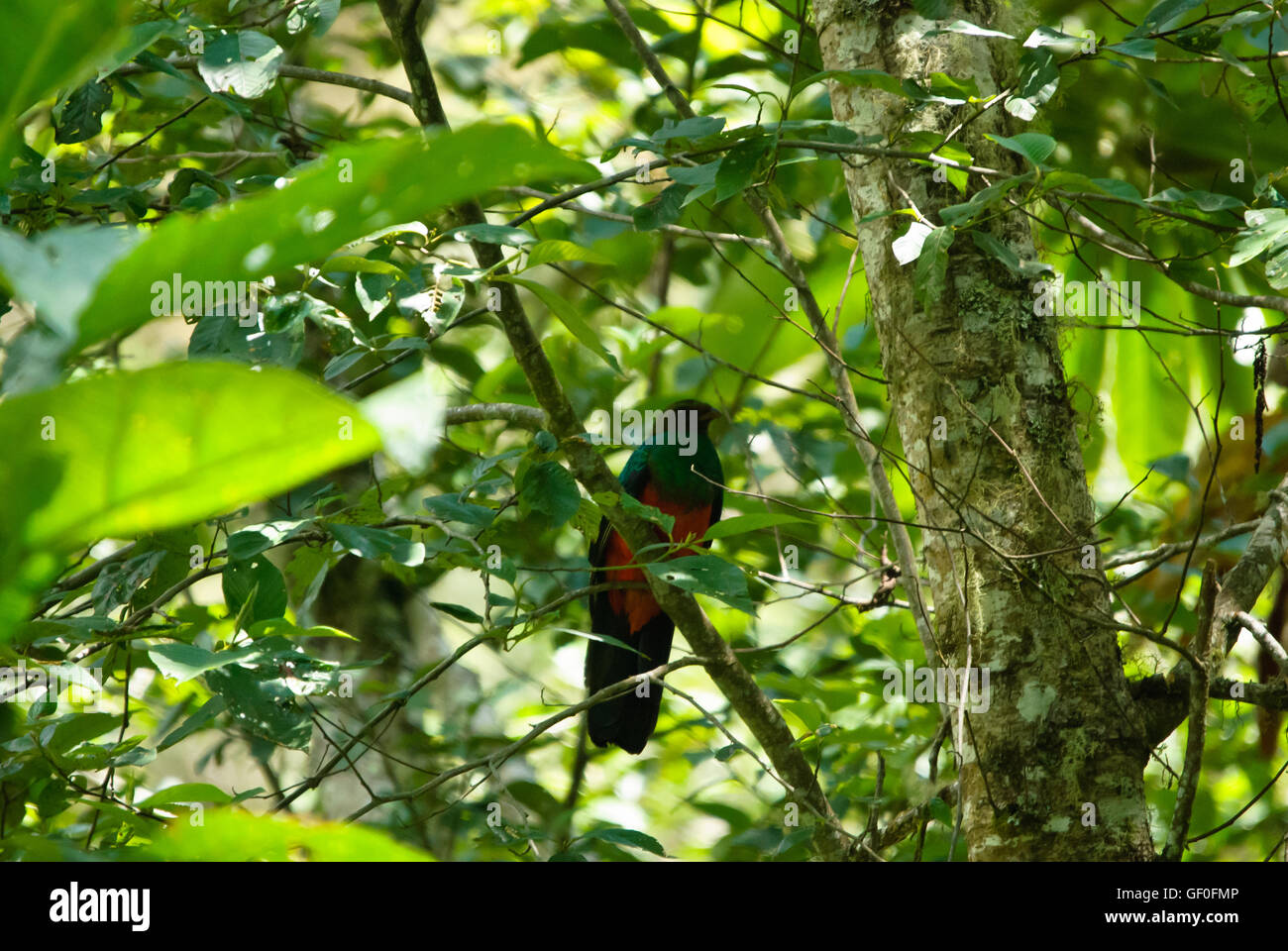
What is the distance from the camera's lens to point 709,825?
7.11 metres

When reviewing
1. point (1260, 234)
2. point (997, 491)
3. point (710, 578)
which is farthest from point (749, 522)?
point (1260, 234)

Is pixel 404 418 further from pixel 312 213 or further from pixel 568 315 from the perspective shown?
pixel 568 315

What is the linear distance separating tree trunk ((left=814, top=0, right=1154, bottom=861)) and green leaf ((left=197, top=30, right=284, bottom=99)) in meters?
1.25

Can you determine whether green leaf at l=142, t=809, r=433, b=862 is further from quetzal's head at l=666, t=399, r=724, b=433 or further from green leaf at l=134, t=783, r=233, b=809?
quetzal's head at l=666, t=399, r=724, b=433

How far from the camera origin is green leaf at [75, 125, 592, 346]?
1.16 feet

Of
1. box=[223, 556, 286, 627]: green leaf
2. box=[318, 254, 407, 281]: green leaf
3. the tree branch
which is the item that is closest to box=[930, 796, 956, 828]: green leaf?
the tree branch

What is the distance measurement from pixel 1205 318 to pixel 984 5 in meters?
1.37

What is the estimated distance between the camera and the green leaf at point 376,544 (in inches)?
71.0

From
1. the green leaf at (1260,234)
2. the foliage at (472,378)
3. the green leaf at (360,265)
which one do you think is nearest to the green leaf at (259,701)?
the foliage at (472,378)

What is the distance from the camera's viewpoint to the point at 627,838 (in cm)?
212

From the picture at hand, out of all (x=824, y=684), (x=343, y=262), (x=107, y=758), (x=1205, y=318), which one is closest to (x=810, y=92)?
(x=1205, y=318)

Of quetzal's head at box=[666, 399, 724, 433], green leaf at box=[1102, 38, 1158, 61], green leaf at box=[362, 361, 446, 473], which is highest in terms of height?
quetzal's head at box=[666, 399, 724, 433]

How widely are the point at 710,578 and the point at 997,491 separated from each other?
2.11ft

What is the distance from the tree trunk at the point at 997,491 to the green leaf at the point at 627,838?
2.06 ft
